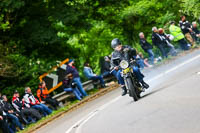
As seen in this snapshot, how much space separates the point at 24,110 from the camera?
65.5 feet

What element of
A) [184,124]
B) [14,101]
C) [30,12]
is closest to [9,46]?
[30,12]

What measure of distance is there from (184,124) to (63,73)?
55.0 feet

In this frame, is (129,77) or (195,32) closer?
(129,77)

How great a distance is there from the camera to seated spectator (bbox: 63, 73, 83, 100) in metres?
22.7

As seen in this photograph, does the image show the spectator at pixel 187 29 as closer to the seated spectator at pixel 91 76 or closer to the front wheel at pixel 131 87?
the seated spectator at pixel 91 76

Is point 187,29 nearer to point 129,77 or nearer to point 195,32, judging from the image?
point 195,32

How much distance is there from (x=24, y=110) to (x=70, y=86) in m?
3.46

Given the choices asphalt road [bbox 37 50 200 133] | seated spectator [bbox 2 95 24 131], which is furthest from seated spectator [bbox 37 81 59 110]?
asphalt road [bbox 37 50 200 133]

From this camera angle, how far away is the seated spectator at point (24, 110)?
1984 cm

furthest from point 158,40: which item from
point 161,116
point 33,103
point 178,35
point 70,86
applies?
point 161,116

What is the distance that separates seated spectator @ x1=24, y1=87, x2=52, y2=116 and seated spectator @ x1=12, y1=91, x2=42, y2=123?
24 centimetres

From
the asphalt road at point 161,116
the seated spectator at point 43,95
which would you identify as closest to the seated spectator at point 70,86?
the seated spectator at point 43,95

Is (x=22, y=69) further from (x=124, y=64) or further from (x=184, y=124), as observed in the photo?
(x=184, y=124)

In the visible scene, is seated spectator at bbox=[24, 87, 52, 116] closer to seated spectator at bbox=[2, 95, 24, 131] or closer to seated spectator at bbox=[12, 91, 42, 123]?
seated spectator at bbox=[12, 91, 42, 123]
